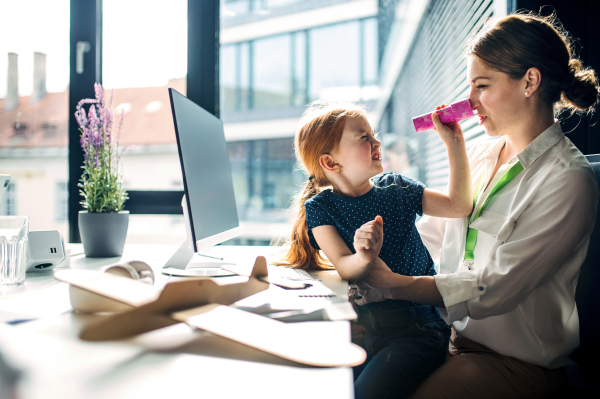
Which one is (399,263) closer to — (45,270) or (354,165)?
(354,165)

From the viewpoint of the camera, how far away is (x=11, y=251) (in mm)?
910

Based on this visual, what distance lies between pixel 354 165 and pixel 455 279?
0.46 m

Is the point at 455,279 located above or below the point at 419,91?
below

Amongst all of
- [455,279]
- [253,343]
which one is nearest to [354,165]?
[455,279]

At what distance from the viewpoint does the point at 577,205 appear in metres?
0.86

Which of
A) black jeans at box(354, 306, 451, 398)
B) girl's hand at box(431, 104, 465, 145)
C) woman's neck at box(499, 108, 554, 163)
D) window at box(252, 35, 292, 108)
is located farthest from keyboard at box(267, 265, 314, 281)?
window at box(252, 35, 292, 108)

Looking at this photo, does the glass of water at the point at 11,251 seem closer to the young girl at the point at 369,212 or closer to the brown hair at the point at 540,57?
the young girl at the point at 369,212

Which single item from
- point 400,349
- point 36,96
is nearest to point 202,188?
→ point 400,349

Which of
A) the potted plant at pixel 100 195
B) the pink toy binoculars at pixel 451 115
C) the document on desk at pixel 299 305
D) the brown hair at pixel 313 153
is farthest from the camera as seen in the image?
the potted plant at pixel 100 195

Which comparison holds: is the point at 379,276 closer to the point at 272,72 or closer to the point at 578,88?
the point at 578,88

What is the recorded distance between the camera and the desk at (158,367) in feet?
1.25

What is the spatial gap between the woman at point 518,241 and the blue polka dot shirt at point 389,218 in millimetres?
137

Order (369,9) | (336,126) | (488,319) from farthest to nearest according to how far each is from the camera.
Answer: (369,9), (336,126), (488,319)

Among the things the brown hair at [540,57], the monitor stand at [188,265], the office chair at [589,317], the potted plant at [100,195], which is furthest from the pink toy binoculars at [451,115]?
the potted plant at [100,195]
